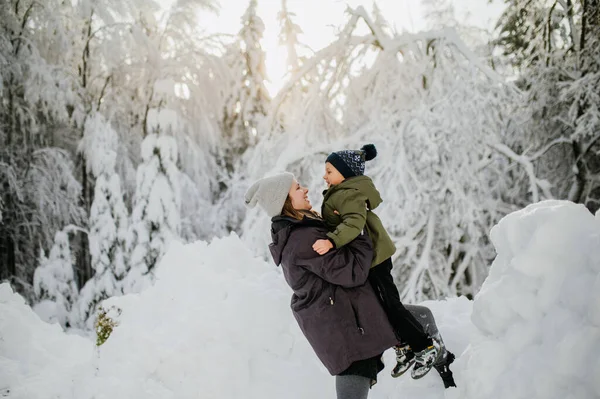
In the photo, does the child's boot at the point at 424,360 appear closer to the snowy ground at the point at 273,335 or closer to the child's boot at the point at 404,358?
the child's boot at the point at 404,358

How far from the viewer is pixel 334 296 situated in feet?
6.76

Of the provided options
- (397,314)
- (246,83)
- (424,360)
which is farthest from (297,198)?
(246,83)

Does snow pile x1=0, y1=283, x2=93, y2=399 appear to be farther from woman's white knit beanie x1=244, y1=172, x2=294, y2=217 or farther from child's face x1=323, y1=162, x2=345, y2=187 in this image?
child's face x1=323, y1=162, x2=345, y2=187

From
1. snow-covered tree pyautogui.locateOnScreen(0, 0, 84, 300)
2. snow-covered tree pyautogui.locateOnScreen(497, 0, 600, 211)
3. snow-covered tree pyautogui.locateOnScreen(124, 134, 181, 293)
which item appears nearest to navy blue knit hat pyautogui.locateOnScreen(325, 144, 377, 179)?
snow-covered tree pyautogui.locateOnScreen(497, 0, 600, 211)

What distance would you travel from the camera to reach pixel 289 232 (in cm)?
211

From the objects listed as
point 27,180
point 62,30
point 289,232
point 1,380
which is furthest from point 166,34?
point 289,232

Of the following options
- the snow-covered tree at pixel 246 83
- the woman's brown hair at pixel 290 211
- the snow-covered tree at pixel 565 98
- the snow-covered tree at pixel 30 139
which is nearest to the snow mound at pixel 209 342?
the woman's brown hair at pixel 290 211

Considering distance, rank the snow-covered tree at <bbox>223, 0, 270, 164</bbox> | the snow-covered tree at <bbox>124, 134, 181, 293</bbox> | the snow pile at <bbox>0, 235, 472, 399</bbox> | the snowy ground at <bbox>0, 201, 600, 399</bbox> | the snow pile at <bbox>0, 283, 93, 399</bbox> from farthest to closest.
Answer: the snow-covered tree at <bbox>223, 0, 270, 164</bbox> < the snow-covered tree at <bbox>124, 134, 181, 293</bbox> < the snow pile at <bbox>0, 283, 93, 399</bbox> < the snow pile at <bbox>0, 235, 472, 399</bbox> < the snowy ground at <bbox>0, 201, 600, 399</bbox>

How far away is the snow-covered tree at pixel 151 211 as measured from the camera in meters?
11.7

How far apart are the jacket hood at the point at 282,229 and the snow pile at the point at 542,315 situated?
3.48 feet

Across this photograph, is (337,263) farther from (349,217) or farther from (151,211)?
(151,211)

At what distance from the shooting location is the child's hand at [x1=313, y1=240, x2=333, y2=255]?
1.97m

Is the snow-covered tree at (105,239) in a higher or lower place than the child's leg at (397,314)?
lower

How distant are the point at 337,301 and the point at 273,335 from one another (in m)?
1.57
